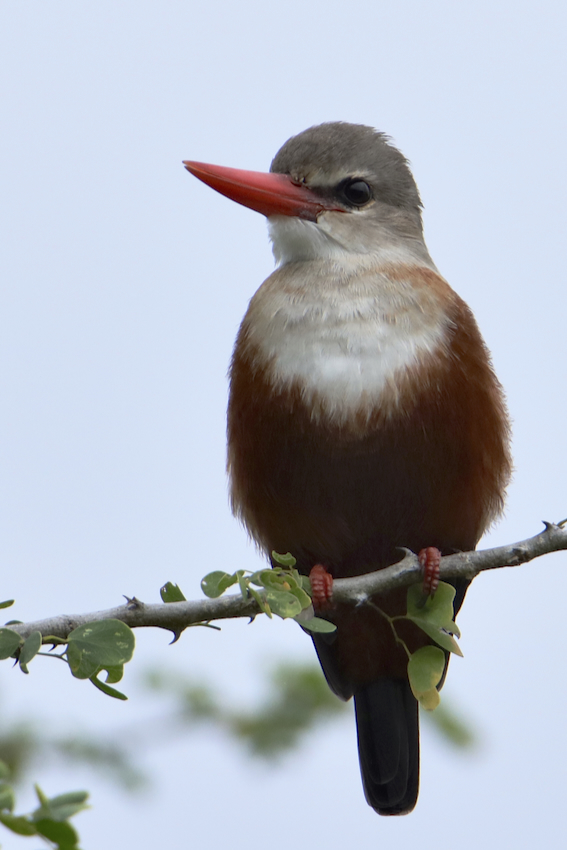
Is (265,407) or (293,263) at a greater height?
(293,263)

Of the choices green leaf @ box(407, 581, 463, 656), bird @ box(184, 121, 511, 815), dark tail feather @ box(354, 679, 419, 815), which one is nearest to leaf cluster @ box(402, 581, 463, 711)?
green leaf @ box(407, 581, 463, 656)

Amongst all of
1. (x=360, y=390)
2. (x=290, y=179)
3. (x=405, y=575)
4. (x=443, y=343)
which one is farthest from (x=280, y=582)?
(x=290, y=179)

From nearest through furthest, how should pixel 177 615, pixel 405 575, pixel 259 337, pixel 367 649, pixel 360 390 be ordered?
pixel 177 615 → pixel 405 575 → pixel 360 390 → pixel 259 337 → pixel 367 649

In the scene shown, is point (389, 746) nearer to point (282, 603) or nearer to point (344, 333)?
point (344, 333)

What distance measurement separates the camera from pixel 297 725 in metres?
3.96

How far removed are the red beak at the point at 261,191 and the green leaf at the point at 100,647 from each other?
2138 millimetres

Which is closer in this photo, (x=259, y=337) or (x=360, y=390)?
(x=360, y=390)

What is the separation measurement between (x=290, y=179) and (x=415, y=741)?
226 centimetres

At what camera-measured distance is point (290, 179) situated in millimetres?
3943

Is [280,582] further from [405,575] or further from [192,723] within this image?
[192,723]

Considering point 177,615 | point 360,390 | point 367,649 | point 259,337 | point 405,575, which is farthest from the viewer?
point 367,649

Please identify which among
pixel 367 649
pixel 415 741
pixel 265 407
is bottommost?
pixel 415 741

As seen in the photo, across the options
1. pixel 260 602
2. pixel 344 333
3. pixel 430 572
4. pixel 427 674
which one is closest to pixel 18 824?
pixel 260 602

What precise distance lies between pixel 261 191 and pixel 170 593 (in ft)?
6.40
